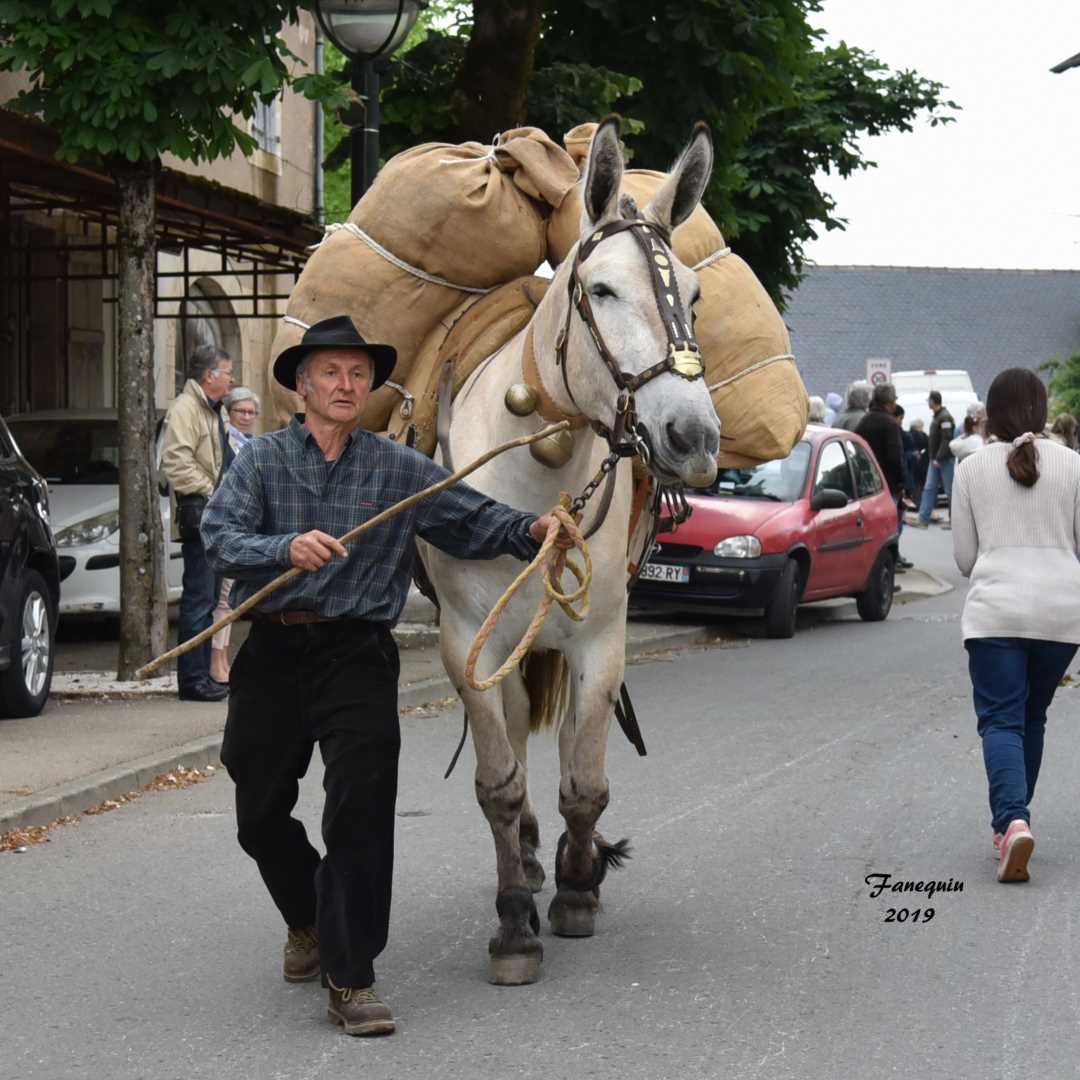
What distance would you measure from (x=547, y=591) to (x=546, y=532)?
0.17 m

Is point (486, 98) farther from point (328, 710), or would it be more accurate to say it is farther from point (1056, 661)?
point (328, 710)

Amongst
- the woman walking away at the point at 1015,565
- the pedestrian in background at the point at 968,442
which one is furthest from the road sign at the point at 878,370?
the woman walking away at the point at 1015,565

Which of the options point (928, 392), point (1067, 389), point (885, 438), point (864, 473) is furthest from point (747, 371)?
point (1067, 389)

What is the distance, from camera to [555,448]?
6.25 m

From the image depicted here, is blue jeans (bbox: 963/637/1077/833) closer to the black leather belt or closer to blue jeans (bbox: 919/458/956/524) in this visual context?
the black leather belt

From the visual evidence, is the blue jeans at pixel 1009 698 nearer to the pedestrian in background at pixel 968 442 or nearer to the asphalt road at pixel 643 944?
the asphalt road at pixel 643 944

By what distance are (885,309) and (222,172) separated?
194ft

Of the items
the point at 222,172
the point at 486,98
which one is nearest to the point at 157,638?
the point at 486,98

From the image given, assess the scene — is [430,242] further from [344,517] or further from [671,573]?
[671,573]

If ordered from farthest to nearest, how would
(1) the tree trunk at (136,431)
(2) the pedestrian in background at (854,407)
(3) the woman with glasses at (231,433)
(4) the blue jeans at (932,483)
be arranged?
(4) the blue jeans at (932,483) < (2) the pedestrian in background at (854,407) < (1) the tree trunk at (136,431) < (3) the woman with glasses at (231,433)

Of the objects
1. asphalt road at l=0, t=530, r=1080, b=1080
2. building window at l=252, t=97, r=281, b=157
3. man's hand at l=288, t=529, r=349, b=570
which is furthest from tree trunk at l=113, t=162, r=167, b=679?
building window at l=252, t=97, r=281, b=157

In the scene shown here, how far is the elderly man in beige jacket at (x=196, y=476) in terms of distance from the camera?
1270 centimetres

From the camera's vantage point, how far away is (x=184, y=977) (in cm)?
642

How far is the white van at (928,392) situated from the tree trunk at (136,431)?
35.9 metres
